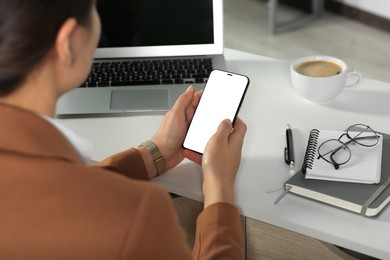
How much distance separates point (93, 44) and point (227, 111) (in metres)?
0.46

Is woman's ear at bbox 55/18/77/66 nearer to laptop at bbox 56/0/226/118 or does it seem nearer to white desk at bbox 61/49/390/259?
white desk at bbox 61/49/390/259

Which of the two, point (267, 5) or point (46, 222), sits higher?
point (46, 222)

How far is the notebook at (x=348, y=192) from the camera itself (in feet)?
3.42

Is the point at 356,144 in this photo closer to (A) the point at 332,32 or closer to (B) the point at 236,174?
(B) the point at 236,174

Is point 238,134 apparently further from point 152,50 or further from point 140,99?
point 152,50

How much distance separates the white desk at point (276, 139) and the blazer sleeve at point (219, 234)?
0.31ft

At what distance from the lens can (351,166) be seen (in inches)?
44.0

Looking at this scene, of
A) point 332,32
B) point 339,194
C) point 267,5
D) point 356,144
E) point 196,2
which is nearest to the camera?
point 339,194

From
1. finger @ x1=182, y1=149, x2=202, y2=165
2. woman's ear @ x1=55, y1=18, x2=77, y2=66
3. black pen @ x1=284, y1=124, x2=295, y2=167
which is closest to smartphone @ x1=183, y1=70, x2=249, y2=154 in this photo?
finger @ x1=182, y1=149, x2=202, y2=165

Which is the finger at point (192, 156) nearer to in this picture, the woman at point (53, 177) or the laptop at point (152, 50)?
the laptop at point (152, 50)

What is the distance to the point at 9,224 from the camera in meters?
0.69

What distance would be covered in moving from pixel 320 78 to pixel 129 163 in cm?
48

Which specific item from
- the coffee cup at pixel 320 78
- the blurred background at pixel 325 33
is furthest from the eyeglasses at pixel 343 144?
the blurred background at pixel 325 33

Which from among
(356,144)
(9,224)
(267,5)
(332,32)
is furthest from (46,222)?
(267,5)
